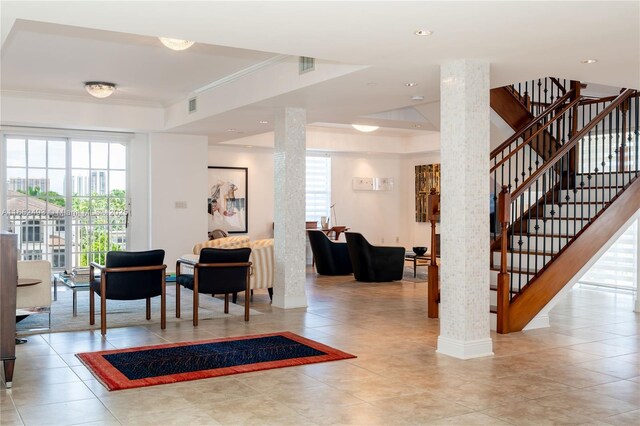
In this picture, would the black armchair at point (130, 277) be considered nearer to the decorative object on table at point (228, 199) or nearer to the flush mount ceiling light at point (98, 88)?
the flush mount ceiling light at point (98, 88)

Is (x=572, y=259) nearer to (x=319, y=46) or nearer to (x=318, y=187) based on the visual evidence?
(x=319, y=46)

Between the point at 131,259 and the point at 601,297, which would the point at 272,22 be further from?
the point at 601,297

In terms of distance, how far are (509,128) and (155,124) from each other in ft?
19.7

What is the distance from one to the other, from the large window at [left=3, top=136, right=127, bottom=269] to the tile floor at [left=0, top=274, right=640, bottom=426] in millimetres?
5310

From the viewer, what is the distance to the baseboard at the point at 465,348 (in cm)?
571

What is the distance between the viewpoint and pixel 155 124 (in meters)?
11.2

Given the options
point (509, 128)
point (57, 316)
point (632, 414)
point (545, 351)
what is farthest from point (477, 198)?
point (57, 316)

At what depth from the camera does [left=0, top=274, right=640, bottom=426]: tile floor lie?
414 centimetres

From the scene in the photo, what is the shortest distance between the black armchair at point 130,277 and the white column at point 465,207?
9.96ft

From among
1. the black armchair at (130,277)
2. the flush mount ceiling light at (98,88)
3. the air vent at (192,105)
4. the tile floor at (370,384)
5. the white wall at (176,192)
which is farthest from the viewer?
the white wall at (176,192)

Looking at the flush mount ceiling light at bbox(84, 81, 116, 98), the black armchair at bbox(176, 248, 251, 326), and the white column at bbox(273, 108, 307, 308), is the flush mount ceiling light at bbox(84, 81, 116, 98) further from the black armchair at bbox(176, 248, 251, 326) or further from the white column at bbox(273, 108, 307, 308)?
the black armchair at bbox(176, 248, 251, 326)

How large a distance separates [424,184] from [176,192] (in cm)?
638

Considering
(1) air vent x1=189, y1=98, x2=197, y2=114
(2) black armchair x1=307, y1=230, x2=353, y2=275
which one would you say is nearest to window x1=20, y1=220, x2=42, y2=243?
(1) air vent x1=189, y1=98, x2=197, y2=114

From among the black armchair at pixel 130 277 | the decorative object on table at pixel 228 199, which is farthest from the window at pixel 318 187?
the black armchair at pixel 130 277
